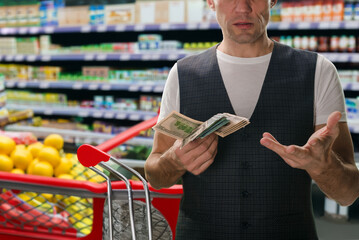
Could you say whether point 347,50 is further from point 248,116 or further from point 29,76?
point 29,76

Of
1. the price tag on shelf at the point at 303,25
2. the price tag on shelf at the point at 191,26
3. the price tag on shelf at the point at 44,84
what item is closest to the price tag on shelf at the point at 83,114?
the price tag on shelf at the point at 44,84

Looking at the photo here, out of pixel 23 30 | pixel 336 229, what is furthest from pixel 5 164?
pixel 23 30

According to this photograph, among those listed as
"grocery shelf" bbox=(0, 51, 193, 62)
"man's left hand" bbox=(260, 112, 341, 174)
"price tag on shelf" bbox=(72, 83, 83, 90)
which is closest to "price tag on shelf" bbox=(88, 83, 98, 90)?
"price tag on shelf" bbox=(72, 83, 83, 90)

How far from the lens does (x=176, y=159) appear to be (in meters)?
1.13

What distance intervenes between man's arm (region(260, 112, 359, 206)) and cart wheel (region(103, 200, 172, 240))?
0.54m

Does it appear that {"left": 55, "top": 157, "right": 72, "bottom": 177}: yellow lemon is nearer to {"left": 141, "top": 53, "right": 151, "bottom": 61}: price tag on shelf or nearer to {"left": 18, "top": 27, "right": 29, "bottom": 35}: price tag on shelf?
{"left": 141, "top": 53, "right": 151, "bottom": 61}: price tag on shelf

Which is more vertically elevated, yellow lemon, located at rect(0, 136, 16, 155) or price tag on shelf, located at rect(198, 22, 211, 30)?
price tag on shelf, located at rect(198, 22, 211, 30)

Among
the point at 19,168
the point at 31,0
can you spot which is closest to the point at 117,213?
the point at 19,168

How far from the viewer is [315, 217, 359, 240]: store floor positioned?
107 inches

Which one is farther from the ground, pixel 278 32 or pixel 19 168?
pixel 278 32

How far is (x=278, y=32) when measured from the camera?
479cm

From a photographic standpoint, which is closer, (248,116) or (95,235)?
(248,116)

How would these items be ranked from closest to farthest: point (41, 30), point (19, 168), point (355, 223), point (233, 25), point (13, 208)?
point (233, 25)
point (13, 208)
point (19, 168)
point (355, 223)
point (41, 30)

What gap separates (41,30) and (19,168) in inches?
155
